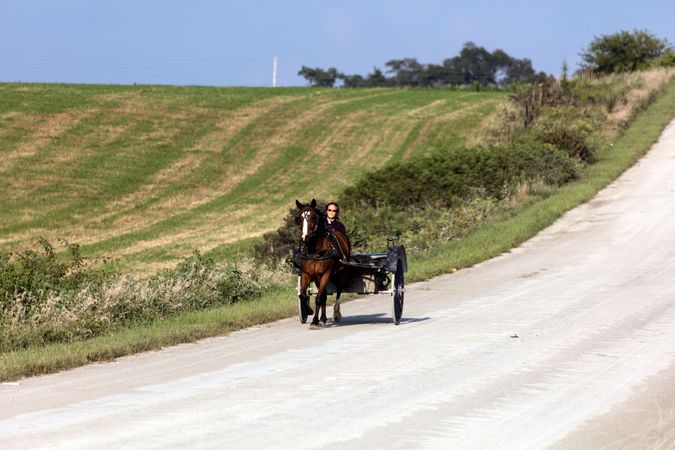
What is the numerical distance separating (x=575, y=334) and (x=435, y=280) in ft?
26.5

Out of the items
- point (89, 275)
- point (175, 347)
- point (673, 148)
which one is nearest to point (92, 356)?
point (175, 347)

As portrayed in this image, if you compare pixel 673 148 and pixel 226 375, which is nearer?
pixel 226 375

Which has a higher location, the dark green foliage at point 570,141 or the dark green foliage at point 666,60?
the dark green foliage at point 666,60

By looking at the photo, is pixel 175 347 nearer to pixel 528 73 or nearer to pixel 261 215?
pixel 261 215

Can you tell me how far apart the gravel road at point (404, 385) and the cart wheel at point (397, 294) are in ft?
0.83

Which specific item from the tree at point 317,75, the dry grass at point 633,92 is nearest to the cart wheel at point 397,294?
the dry grass at point 633,92

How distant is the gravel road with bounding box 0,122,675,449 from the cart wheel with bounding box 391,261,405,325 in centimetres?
25

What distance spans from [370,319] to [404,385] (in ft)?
21.1

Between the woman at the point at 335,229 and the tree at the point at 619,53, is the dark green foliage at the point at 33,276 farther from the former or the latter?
the tree at the point at 619,53

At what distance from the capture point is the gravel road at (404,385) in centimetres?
945

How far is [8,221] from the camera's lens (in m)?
42.5

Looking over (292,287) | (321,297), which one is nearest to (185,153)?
(292,287)

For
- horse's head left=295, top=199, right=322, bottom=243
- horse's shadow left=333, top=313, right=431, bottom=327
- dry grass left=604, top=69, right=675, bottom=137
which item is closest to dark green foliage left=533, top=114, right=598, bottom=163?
dry grass left=604, top=69, right=675, bottom=137

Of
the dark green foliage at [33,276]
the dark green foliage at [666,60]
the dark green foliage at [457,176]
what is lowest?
the dark green foliage at [33,276]
